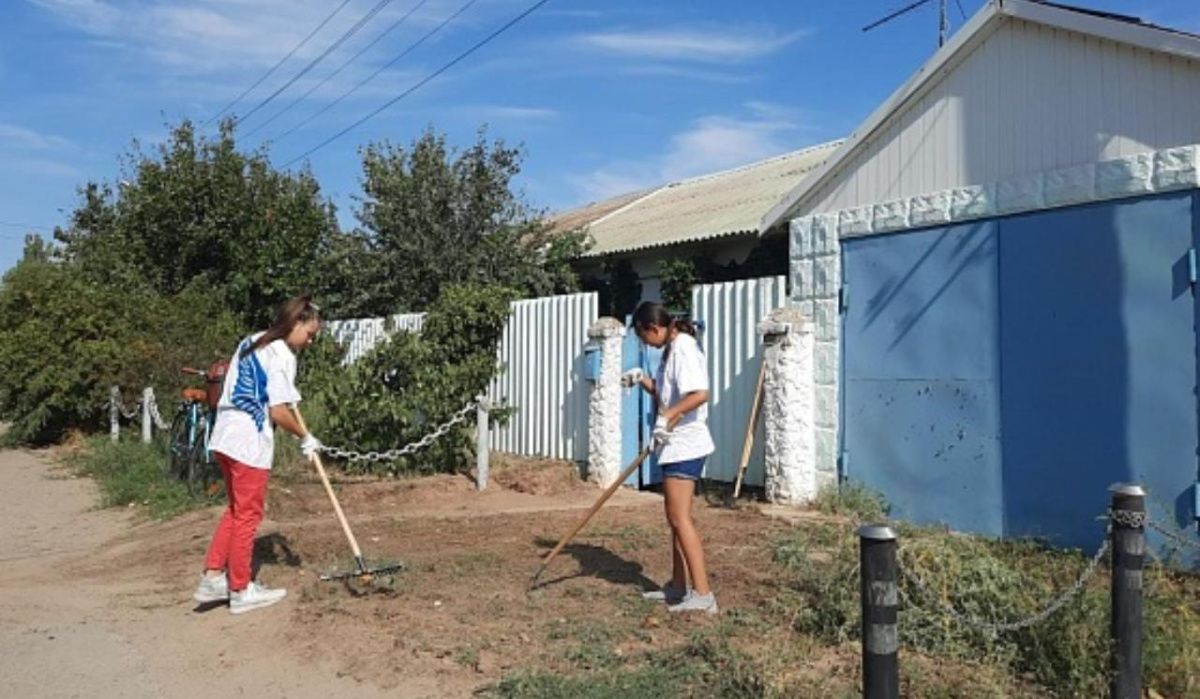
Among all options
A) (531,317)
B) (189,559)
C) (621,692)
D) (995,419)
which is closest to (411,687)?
(621,692)

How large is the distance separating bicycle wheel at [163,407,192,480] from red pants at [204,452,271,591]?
4857 millimetres

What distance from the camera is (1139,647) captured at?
14.0 ft

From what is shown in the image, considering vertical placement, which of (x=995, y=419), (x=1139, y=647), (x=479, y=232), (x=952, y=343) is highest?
(x=479, y=232)

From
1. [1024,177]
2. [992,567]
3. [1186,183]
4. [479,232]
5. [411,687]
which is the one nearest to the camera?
[411,687]

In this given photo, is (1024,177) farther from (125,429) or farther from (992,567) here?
(125,429)

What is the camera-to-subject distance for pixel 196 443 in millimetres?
10703

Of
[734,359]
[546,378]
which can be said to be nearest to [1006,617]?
[734,359]

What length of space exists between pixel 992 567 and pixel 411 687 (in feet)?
10.0

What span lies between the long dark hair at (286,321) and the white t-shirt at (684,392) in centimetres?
233

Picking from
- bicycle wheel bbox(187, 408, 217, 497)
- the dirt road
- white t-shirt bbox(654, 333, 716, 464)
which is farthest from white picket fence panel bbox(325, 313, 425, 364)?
white t-shirt bbox(654, 333, 716, 464)

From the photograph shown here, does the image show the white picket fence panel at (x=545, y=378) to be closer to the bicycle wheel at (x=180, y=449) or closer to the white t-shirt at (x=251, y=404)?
the bicycle wheel at (x=180, y=449)

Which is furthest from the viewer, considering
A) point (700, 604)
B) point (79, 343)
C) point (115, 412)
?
point (79, 343)

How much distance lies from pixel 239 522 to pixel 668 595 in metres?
2.64

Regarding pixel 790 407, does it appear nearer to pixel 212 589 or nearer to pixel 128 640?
pixel 212 589
